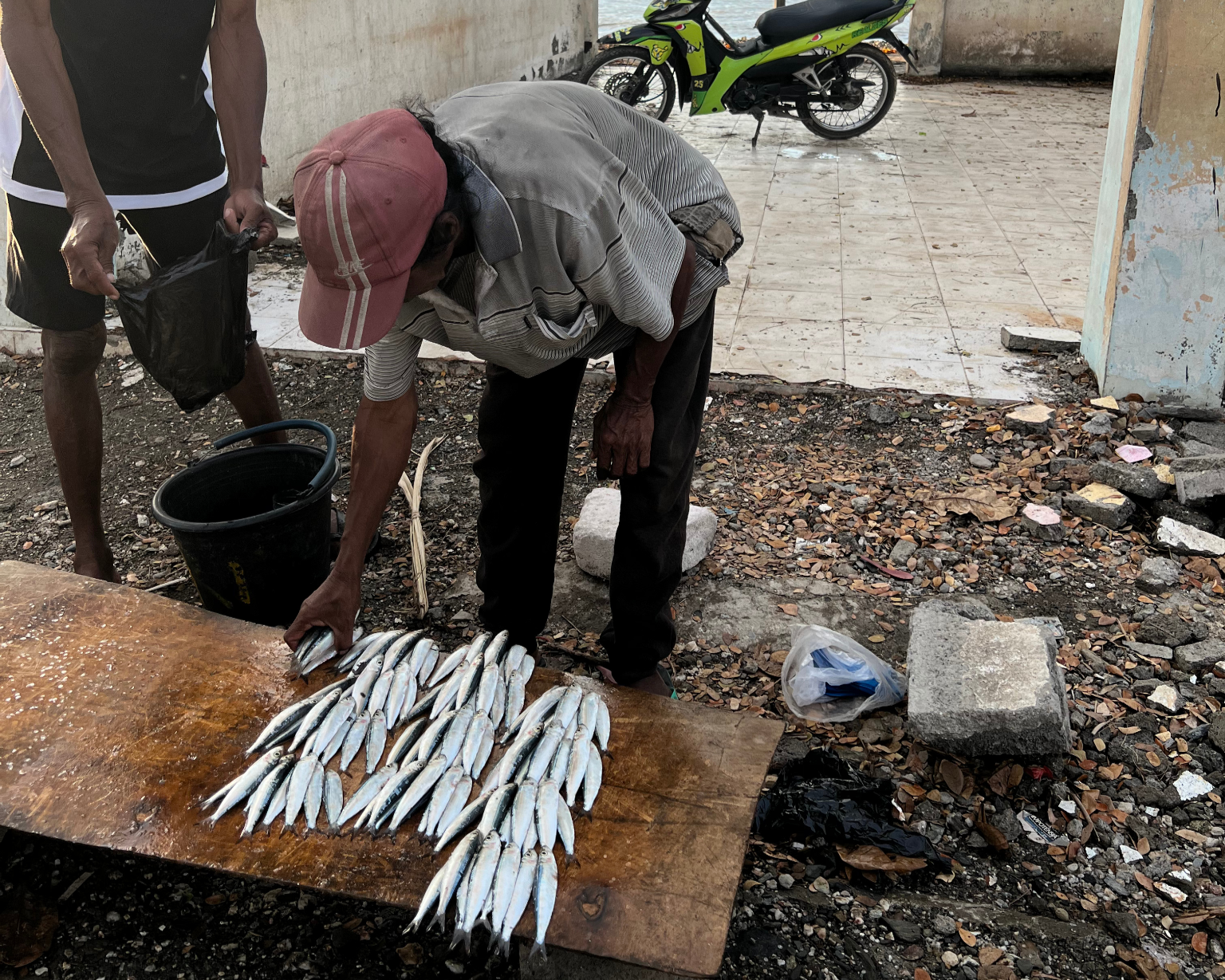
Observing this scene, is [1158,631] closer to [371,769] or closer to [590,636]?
[590,636]

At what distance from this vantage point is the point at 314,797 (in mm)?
2213

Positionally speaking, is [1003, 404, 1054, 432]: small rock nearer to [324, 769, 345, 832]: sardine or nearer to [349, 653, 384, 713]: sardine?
[349, 653, 384, 713]: sardine

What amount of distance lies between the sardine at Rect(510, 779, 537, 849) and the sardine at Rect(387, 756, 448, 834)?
0.65 feet

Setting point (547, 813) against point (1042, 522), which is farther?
point (1042, 522)

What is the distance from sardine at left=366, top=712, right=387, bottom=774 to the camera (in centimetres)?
234

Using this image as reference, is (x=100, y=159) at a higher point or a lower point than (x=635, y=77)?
lower

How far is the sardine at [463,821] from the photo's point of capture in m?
2.11

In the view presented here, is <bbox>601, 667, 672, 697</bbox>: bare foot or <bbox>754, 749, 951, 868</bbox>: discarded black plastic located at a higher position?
<bbox>601, 667, 672, 697</bbox>: bare foot

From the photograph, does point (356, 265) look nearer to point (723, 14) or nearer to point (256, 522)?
point (256, 522)

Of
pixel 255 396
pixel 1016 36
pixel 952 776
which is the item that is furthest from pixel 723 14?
pixel 952 776

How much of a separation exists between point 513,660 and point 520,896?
756 millimetres

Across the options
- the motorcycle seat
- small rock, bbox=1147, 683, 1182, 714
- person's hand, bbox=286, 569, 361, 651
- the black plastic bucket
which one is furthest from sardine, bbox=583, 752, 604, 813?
the motorcycle seat

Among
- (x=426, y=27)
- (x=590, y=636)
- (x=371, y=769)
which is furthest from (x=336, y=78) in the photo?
(x=371, y=769)

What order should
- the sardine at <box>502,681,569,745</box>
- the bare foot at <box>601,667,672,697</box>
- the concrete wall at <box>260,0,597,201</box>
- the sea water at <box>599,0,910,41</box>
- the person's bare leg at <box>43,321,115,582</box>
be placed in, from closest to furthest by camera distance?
the sardine at <box>502,681,569,745</box> → the bare foot at <box>601,667,672,697</box> → the person's bare leg at <box>43,321,115,582</box> → the concrete wall at <box>260,0,597,201</box> → the sea water at <box>599,0,910,41</box>
